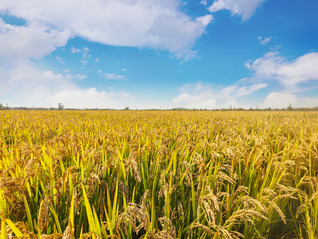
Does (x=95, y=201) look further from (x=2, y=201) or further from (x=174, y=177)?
(x=174, y=177)

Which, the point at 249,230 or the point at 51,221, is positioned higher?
the point at 51,221

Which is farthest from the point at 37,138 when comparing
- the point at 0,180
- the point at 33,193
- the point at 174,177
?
the point at 174,177

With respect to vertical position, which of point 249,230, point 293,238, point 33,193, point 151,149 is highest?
point 151,149

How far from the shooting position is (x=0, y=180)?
137 cm

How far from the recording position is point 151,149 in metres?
2.81

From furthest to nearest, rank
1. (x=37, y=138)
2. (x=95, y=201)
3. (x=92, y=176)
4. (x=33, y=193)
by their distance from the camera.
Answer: (x=37, y=138) < (x=33, y=193) < (x=95, y=201) < (x=92, y=176)

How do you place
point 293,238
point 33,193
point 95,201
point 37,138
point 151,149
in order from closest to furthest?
point 95,201
point 33,193
point 293,238
point 151,149
point 37,138

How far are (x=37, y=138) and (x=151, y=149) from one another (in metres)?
3.34

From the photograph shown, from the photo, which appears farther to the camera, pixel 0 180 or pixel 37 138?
pixel 37 138

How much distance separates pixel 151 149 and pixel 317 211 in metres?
2.21

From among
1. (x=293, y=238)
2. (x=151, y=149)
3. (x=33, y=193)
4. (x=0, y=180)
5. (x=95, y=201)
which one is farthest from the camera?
(x=151, y=149)

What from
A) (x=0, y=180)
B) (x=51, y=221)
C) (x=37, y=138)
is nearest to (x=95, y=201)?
(x=51, y=221)

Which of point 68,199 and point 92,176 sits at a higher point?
point 92,176

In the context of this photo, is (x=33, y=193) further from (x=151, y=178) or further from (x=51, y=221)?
(x=151, y=178)
